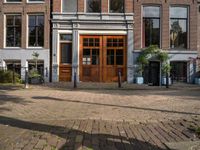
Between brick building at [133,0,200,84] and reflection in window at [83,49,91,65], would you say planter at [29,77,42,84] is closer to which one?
reflection in window at [83,49,91,65]

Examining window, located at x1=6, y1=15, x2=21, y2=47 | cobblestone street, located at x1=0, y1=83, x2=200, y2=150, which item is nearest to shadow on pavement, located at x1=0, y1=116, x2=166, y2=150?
cobblestone street, located at x1=0, y1=83, x2=200, y2=150

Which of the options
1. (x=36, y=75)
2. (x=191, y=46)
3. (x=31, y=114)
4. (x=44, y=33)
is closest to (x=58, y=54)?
(x=44, y=33)

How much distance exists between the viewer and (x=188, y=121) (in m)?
8.90

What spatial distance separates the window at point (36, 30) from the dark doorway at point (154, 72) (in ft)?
26.6

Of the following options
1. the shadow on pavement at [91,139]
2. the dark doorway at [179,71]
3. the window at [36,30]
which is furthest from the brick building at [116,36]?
the shadow on pavement at [91,139]

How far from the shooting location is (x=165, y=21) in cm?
2769

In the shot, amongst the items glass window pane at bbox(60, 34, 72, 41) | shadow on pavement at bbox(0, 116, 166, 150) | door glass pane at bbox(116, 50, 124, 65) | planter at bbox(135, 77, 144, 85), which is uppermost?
glass window pane at bbox(60, 34, 72, 41)

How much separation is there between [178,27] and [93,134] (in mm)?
21967

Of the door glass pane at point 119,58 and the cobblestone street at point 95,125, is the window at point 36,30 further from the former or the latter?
the cobblestone street at point 95,125

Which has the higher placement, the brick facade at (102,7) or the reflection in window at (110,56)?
the brick facade at (102,7)

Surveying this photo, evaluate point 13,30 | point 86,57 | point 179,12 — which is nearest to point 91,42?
point 86,57

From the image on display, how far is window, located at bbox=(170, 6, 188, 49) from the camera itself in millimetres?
27953

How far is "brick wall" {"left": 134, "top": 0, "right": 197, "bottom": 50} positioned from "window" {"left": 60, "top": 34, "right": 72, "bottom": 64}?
15.6 feet

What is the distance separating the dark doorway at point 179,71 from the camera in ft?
92.2
